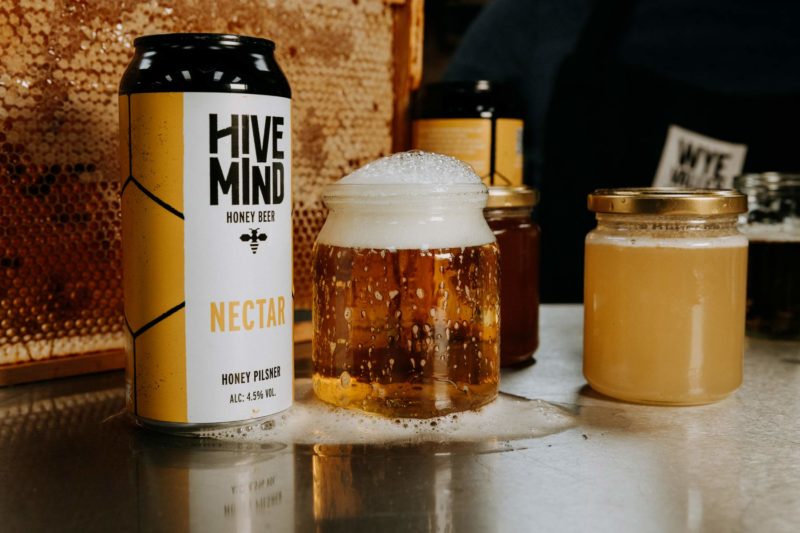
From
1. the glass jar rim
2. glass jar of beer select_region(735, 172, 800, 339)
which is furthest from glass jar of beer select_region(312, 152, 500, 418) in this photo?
glass jar of beer select_region(735, 172, 800, 339)

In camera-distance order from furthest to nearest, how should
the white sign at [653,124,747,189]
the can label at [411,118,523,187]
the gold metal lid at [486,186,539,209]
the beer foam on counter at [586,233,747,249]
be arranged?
1. the white sign at [653,124,747,189]
2. the can label at [411,118,523,187]
3. the gold metal lid at [486,186,539,209]
4. the beer foam on counter at [586,233,747,249]

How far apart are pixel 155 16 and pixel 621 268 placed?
1.61 feet

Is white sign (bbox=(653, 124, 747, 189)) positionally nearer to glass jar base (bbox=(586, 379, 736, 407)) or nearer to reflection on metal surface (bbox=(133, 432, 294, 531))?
glass jar base (bbox=(586, 379, 736, 407))

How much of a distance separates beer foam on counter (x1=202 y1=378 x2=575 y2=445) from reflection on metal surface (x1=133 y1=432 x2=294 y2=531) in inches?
1.1

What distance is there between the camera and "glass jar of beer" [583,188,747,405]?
0.72 metres

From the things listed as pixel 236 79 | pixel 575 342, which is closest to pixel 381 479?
pixel 236 79

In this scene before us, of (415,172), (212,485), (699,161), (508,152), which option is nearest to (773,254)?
(508,152)

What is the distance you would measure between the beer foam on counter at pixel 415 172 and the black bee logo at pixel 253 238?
0.10 meters

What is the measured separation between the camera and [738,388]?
2.56 feet

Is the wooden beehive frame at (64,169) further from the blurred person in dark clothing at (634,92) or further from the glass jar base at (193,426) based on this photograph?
the blurred person in dark clothing at (634,92)

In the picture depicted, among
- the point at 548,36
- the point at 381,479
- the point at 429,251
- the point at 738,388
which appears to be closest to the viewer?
the point at 381,479

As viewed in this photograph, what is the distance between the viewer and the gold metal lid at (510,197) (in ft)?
2.71

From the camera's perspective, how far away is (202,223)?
1.99 feet

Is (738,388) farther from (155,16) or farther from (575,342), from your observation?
(155,16)
